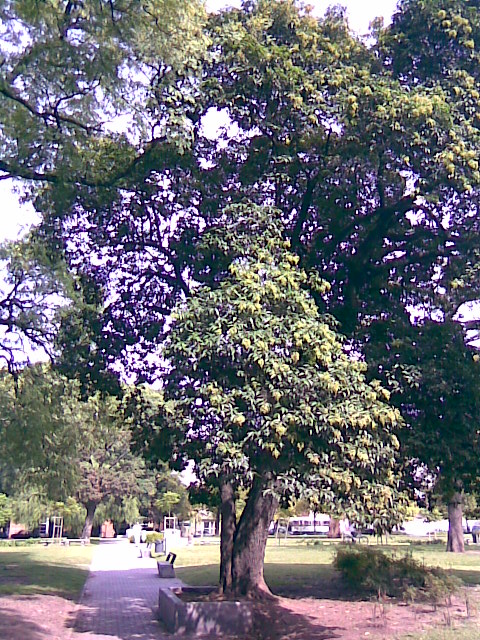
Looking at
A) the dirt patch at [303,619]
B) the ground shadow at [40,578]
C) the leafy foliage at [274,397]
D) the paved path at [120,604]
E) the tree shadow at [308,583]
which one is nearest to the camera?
the leafy foliage at [274,397]

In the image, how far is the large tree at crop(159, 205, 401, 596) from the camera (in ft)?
32.0

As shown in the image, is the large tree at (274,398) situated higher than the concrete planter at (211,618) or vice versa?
the large tree at (274,398)

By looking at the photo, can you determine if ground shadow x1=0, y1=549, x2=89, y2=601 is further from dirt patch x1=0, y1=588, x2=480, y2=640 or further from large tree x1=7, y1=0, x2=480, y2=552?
large tree x1=7, y1=0, x2=480, y2=552

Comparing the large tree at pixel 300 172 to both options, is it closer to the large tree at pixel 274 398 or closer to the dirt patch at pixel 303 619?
the large tree at pixel 274 398

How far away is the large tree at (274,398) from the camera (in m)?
9.77

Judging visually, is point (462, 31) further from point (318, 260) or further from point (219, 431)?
point (219, 431)

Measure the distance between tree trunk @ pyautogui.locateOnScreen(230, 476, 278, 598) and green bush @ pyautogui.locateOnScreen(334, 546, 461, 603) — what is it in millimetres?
3145

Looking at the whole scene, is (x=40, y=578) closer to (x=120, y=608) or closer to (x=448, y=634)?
(x=120, y=608)

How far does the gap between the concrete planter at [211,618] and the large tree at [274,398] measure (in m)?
3.40

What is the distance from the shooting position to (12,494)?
58.8 m

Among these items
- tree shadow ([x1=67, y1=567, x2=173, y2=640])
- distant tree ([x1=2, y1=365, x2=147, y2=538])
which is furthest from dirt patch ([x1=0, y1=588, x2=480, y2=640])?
distant tree ([x1=2, y1=365, x2=147, y2=538])

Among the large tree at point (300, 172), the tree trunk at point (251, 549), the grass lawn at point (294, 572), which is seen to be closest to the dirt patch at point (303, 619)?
the tree trunk at point (251, 549)

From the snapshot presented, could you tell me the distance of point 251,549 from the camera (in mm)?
15016

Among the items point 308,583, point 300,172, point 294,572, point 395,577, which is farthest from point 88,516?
point 300,172
